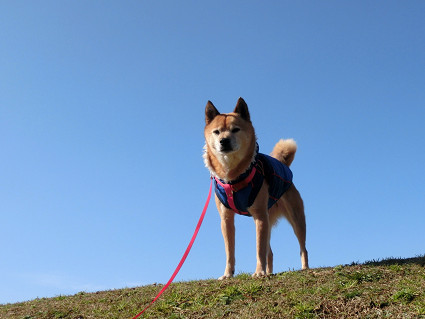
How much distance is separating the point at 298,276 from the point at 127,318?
10.0 feet

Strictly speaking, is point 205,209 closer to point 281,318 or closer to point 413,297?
point 281,318

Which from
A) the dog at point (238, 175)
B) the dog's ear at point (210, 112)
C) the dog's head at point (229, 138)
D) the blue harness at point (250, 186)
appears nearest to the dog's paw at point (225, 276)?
the dog at point (238, 175)

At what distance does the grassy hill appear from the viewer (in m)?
6.56

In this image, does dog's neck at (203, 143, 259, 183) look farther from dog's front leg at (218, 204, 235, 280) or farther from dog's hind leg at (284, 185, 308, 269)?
dog's hind leg at (284, 185, 308, 269)

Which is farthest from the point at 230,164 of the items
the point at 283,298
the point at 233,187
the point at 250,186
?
the point at 283,298

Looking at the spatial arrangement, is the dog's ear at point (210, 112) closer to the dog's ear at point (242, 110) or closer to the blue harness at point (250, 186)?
the dog's ear at point (242, 110)

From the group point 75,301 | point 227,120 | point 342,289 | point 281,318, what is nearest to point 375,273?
point 342,289

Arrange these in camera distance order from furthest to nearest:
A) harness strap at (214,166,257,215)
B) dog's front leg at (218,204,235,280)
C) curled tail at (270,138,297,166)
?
curled tail at (270,138,297,166) → dog's front leg at (218,204,235,280) → harness strap at (214,166,257,215)

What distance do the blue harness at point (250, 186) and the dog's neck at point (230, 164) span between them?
0.32 feet

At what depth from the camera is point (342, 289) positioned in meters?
7.21

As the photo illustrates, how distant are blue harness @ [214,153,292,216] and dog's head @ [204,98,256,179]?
0.87 ft

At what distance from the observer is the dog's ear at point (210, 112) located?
9.21m

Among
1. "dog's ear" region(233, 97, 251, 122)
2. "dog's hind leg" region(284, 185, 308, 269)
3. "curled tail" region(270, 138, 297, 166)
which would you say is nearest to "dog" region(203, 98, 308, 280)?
"dog's ear" region(233, 97, 251, 122)

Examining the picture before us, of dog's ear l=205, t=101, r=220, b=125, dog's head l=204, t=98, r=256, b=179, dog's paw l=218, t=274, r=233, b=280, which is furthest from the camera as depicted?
dog's ear l=205, t=101, r=220, b=125
